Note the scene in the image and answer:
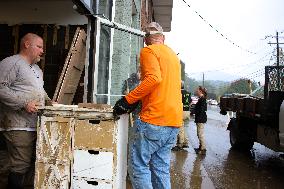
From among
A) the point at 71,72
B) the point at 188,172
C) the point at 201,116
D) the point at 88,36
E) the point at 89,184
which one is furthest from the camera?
the point at 201,116

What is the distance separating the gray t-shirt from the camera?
3885 mm

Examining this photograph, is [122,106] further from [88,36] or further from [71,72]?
[71,72]

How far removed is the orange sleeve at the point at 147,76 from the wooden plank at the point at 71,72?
2.72 m

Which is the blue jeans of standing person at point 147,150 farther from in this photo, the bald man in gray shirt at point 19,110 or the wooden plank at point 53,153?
the bald man in gray shirt at point 19,110

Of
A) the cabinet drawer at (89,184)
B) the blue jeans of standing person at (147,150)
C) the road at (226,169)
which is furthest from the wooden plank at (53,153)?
the road at (226,169)

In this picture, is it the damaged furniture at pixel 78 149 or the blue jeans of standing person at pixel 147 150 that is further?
the damaged furniture at pixel 78 149

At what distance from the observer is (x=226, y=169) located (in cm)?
754

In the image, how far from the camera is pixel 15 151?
12.9 feet

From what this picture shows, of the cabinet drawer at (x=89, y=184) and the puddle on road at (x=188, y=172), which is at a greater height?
the cabinet drawer at (x=89, y=184)

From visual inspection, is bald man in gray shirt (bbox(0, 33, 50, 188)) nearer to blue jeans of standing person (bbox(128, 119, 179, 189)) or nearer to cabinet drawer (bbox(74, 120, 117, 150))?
cabinet drawer (bbox(74, 120, 117, 150))

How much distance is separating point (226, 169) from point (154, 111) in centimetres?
467

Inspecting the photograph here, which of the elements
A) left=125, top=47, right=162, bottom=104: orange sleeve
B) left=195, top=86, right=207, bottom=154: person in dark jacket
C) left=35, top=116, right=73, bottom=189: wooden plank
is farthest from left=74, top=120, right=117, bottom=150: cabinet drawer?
left=195, top=86, right=207, bottom=154: person in dark jacket

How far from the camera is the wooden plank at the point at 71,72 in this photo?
19.5ft

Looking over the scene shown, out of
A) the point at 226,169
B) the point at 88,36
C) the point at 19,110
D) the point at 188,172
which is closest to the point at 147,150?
the point at 19,110
